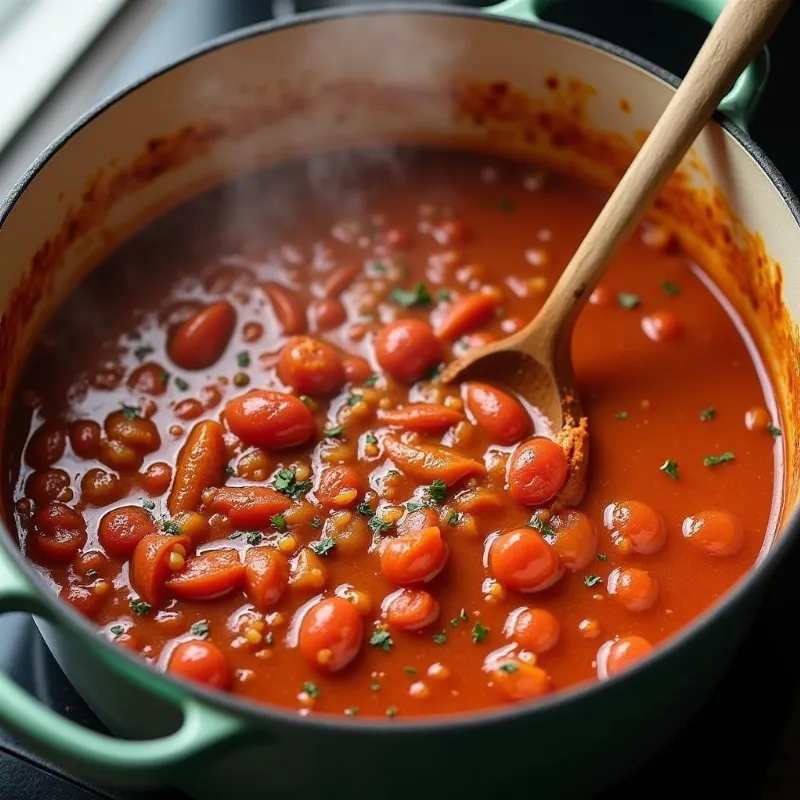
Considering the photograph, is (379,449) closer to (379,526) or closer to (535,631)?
(379,526)

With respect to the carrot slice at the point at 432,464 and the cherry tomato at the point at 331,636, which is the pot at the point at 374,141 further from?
the carrot slice at the point at 432,464

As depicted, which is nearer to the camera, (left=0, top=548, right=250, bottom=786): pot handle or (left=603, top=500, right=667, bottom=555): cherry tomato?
(left=0, top=548, right=250, bottom=786): pot handle

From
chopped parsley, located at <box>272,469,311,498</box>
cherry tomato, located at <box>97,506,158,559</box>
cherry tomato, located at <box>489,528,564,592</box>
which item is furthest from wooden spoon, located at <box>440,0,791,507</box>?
cherry tomato, located at <box>97,506,158,559</box>

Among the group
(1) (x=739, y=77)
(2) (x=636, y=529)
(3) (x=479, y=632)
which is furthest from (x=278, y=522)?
(1) (x=739, y=77)

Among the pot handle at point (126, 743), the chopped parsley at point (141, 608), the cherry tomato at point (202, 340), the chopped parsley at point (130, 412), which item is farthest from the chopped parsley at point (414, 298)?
the pot handle at point (126, 743)

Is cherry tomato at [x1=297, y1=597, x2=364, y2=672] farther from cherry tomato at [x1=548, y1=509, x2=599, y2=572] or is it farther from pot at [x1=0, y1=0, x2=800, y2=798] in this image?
cherry tomato at [x1=548, y1=509, x2=599, y2=572]

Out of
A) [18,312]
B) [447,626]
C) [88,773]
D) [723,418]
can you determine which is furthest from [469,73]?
[88,773]

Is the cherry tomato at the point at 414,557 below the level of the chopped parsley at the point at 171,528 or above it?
above
